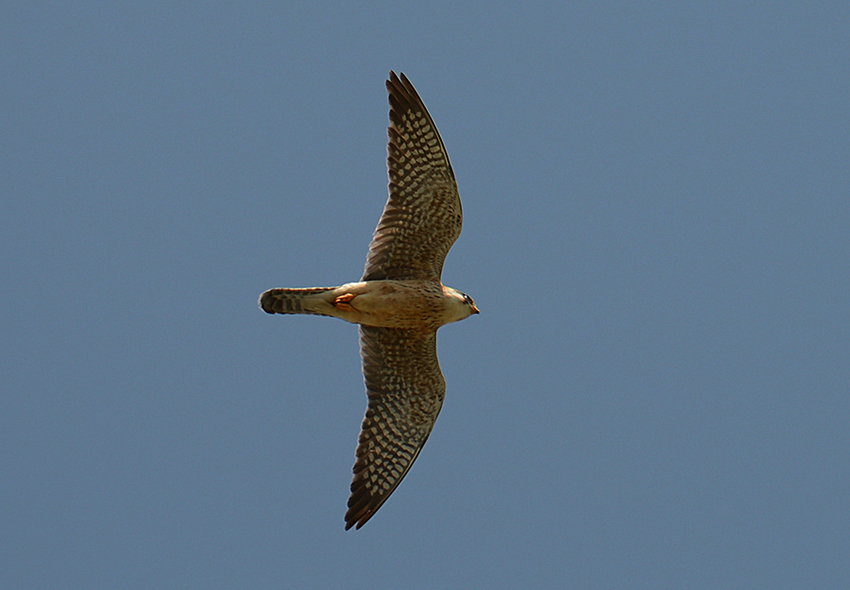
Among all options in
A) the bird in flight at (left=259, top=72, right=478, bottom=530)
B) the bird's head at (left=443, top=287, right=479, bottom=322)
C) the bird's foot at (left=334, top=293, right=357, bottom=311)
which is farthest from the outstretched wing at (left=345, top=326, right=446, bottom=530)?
the bird's foot at (left=334, top=293, right=357, bottom=311)

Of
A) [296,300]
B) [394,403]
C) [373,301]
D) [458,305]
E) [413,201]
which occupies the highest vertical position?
[413,201]

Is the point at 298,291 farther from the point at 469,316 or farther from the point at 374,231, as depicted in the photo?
the point at 469,316

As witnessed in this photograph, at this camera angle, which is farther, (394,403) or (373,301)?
(394,403)

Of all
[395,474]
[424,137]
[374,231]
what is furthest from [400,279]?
[395,474]

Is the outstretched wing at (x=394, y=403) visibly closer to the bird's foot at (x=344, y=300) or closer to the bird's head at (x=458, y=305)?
the bird's head at (x=458, y=305)

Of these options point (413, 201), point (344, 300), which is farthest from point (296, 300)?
point (413, 201)

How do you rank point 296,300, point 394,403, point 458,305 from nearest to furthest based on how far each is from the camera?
point 296,300, point 458,305, point 394,403

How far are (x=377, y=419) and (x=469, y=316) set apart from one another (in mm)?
1521

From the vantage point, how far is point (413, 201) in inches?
400

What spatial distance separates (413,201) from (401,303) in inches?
40.5

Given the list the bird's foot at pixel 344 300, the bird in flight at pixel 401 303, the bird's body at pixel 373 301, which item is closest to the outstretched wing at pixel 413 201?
the bird in flight at pixel 401 303

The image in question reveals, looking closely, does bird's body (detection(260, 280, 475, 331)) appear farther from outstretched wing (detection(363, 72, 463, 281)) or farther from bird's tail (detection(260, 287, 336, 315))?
outstretched wing (detection(363, 72, 463, 281))

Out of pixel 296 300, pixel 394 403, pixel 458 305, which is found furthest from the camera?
pixel 394 403

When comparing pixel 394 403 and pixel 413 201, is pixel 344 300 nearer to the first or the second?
pixel 413 201
